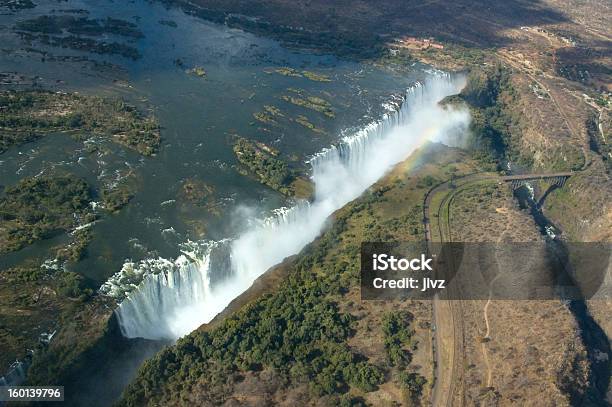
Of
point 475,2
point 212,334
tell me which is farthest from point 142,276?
point 475,2

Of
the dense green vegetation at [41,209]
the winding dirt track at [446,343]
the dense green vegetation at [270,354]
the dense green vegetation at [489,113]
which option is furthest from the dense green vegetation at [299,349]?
the dense green vegetation at [489,113]

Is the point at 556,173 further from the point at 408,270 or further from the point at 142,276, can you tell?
the point at 142,276

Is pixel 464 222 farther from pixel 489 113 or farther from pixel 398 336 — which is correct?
pixel 489 113

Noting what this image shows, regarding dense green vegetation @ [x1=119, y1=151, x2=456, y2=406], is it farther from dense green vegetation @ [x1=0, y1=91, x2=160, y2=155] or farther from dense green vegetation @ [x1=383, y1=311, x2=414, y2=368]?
dense green vegetation @ [x1=0, y1=91, x2=160, y2=155]

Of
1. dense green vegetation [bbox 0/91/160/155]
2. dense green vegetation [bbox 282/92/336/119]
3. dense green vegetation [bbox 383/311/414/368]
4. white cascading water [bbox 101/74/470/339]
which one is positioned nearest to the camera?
dense green vegetation [bbox 383/311/414/368]

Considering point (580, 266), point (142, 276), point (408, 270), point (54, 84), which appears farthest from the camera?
point (54, 84)

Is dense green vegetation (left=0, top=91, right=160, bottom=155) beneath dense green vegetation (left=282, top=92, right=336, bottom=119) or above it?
beneath

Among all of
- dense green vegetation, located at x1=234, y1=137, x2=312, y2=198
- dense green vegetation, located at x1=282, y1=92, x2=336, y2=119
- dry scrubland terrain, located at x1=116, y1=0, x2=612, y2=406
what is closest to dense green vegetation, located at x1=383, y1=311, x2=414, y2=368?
dry scrubland terrain, located at x1=116, y1=0, x2=612, y2=406
